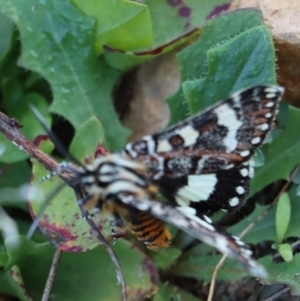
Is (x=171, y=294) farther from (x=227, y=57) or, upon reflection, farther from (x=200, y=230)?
(x=227, y=57)

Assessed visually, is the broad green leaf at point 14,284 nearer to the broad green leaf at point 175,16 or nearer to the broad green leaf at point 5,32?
the broad green leaf at point 5,32

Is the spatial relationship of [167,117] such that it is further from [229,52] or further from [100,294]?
[100,294]

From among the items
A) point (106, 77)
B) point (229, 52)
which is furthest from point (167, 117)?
point (229, 52)

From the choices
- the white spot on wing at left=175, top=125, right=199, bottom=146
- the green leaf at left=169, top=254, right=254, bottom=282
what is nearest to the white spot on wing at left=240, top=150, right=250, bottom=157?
the white spot on wing at left=175, top=125, right=199, bottom=146

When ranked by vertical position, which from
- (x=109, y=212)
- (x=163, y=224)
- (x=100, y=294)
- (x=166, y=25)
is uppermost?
(x=166, y=25)

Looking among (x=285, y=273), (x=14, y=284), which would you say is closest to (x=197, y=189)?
(x=285, y=273)

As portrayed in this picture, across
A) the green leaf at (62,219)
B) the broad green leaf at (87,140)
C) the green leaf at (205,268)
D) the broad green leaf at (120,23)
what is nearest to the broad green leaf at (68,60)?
the broad green leaf at (120,23)
